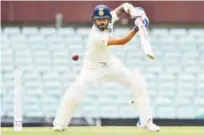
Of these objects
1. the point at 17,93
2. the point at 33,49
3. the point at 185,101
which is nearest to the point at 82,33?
the point at 33,49

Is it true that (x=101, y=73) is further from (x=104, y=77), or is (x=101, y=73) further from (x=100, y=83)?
(x=100, y=83)

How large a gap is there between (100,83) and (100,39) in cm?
549

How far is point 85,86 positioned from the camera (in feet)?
24.9

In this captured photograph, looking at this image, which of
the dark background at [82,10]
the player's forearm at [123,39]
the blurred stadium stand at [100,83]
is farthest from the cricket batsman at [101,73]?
the dark background at [82,10]

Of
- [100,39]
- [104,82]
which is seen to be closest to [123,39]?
[100,39]

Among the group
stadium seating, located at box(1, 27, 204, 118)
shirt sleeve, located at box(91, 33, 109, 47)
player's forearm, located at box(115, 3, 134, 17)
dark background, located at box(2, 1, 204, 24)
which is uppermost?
dark background, located at box(2, 1, 204, 24)

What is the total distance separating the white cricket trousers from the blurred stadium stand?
481cm

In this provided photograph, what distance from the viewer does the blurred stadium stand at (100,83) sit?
12.8 meters

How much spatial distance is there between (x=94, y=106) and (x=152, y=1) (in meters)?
2.35

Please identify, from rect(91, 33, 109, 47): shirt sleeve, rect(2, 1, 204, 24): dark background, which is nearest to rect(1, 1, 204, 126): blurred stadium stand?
rect(2, 1, 204, 24): dark background

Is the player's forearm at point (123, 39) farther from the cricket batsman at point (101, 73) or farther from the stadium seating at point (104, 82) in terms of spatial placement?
the stadium seating at point (104, 82)

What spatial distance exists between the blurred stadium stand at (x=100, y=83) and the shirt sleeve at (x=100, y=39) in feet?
16.8

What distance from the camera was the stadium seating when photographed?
42.2 feet

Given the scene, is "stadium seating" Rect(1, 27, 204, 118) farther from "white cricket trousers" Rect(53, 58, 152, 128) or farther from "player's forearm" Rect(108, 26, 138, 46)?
"player's forearm" Rect(108, 26, 138, 46)
